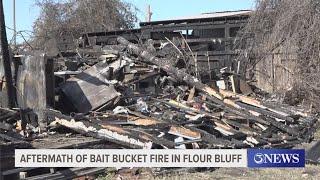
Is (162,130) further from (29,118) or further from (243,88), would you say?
(243,88)

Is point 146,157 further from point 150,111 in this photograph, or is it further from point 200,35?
point 200,35

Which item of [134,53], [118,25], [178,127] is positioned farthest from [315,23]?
[118,25]

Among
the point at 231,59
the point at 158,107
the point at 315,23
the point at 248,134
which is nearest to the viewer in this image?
the point at 248,134

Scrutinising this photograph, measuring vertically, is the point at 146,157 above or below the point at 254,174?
above

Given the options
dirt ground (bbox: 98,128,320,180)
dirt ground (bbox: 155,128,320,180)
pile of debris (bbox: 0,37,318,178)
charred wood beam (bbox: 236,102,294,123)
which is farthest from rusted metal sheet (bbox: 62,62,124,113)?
dirt ground (bbox: 155,128,320,180)

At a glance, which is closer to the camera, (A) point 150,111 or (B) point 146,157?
(B) point 146,157

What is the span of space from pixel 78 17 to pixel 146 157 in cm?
2799

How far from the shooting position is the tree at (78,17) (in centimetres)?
3247

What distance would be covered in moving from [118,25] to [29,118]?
79.7 ft

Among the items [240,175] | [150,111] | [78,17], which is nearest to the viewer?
[240,175]

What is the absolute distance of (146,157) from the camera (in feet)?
20.9

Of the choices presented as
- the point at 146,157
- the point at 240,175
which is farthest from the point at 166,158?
the point at 240,175

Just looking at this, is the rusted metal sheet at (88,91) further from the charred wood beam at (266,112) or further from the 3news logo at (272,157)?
the 3news logo at (272,157)

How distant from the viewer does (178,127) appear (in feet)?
33.2
